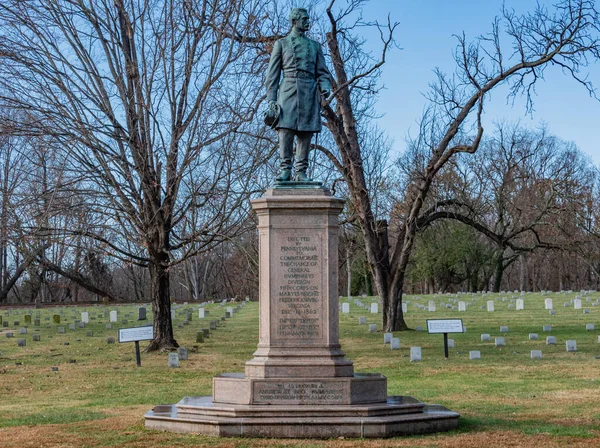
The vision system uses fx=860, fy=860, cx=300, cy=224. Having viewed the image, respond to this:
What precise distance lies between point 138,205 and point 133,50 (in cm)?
387

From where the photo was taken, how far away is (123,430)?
35.2 feet

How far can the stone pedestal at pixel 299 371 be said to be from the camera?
1013cm

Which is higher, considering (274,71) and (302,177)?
(274,71)

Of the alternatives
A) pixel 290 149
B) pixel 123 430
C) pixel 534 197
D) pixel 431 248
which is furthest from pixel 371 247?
pixel 431 248

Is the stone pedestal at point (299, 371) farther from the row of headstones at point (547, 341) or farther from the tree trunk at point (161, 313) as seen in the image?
the tree trunk at point (161, 313)

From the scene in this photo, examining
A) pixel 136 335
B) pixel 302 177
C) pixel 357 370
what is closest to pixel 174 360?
pixel 136 335

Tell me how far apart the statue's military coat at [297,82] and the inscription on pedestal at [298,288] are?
66.1 inches

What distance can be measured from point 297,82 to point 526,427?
5.44 m

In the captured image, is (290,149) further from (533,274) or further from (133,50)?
(533,274)

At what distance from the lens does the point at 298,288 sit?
11250mm

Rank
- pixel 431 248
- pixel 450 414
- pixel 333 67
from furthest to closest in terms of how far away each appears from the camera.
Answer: pixel 431 248
pixel 333 67
pixel 450 414

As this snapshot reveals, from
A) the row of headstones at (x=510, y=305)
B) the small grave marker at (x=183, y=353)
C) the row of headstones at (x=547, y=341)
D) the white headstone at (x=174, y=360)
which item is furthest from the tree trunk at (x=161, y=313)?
the row of headstones at (x=510, y=305)

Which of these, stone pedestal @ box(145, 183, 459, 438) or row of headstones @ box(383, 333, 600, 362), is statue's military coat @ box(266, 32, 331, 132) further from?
row of headstones @ box(383, 333, 600, 362)

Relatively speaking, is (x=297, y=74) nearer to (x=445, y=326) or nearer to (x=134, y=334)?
(x=134, y=334)
